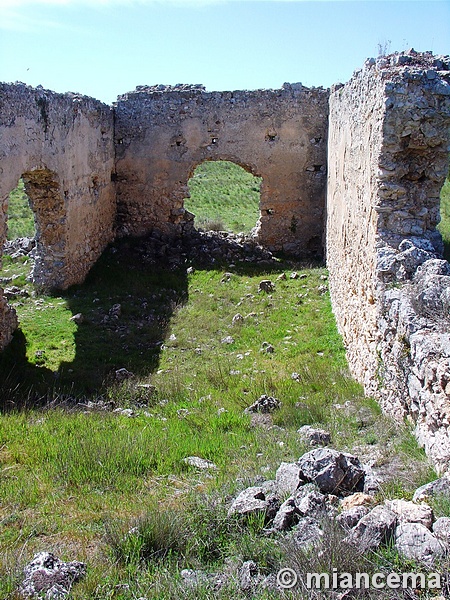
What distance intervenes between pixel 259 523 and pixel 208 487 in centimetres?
74

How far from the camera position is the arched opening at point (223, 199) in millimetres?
17152

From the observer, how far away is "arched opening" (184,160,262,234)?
1715 centimetres

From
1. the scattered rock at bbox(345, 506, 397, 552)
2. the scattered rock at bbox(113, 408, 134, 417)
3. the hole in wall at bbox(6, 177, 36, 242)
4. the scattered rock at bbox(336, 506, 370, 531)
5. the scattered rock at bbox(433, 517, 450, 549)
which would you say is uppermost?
the hole in wall at bbox(6, 177, 36, 242)

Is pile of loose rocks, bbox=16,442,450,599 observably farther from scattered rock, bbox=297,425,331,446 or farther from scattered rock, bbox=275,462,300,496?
scattered rock, bbox=297,425,331,446

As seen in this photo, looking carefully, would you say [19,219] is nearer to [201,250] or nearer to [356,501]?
[201,250]

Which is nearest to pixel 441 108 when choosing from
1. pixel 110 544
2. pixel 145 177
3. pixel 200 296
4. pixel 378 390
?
pixel 378 390

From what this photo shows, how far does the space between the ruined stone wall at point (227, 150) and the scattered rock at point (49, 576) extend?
10.9 m

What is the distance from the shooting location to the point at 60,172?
1015cm

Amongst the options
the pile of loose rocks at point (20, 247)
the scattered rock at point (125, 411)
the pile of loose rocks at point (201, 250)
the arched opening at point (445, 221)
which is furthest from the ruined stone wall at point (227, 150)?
the scattered rock at point (125, 411)

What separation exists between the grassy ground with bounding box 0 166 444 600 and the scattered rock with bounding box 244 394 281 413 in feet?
0.33

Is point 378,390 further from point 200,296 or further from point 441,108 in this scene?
point 200,296

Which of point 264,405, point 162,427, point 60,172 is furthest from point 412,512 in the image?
point 60,172

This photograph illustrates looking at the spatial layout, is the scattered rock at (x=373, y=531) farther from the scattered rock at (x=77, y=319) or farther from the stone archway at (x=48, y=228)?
the stone archway at (x=48, y=228)

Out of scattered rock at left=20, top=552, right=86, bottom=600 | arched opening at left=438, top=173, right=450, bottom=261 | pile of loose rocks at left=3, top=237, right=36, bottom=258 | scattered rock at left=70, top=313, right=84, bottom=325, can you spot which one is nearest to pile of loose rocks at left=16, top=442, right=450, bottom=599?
scattered rock at left=20, top=552, right=86, bottom=600
